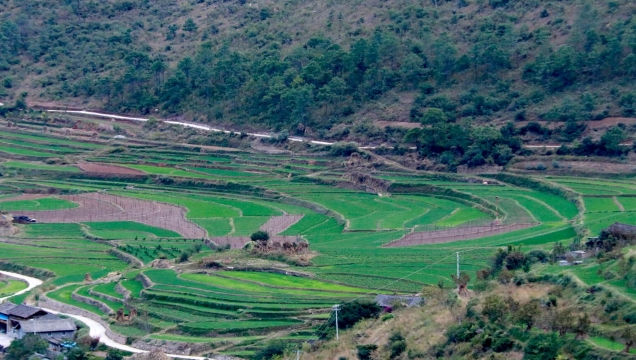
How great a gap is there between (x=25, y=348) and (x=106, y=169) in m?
35.0

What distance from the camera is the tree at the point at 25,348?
137 ft

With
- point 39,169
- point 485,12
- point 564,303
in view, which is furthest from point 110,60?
point 564,303

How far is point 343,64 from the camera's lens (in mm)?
85000

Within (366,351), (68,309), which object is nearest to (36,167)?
(68,309)

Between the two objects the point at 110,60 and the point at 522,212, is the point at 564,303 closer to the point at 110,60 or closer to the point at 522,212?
the point at 522,212

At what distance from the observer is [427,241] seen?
5425 centimetres

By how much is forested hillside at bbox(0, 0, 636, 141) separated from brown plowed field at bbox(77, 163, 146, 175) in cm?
1101

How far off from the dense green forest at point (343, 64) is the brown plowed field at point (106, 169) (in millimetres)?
10900

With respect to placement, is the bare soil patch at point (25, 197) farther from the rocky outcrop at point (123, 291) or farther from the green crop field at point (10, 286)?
the rocky outcrop at point (123, 291)

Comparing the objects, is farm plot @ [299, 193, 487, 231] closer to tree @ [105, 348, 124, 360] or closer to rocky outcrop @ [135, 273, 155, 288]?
rocky outcrop @ [135, 273, 155, 288]

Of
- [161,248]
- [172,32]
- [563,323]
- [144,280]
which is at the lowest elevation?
[144,280]

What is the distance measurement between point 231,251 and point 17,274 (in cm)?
956

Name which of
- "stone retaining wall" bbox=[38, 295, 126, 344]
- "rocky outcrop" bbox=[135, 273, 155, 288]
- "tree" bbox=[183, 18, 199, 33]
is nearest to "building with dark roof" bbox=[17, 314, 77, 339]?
"stone retaining wall" bbox=[38, 295, 126, 344]

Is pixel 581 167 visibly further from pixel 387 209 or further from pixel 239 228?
pixel 239 228
